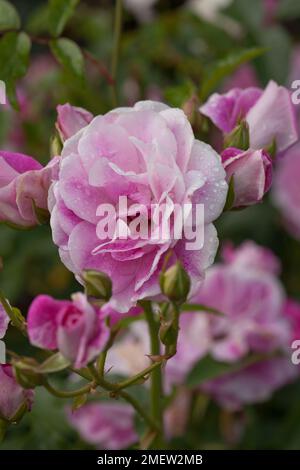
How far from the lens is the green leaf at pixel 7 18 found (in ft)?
2.93

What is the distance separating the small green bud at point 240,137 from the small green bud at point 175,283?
0.50 ft

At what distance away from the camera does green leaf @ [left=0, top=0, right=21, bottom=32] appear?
0.89 metres

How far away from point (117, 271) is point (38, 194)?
0.09 m

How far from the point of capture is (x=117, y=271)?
683mm

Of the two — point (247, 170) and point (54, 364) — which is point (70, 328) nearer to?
point (54, 364)

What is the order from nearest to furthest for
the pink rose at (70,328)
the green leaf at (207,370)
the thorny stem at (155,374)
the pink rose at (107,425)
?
the pink rose at (70,328) < the thorny stem at (155,374) < the green leaf at (207,370) < the pink rose at (107,425)

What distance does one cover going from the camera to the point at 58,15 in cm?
92

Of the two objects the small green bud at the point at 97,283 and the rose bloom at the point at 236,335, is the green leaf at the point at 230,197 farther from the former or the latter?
the rose bloom at the point at 236,335

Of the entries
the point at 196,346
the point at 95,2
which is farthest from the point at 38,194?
the point at 95,2

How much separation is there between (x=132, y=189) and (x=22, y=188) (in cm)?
9

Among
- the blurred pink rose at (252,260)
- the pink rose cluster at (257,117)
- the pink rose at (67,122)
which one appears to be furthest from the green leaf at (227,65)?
the blurred pink rose at (252,260)

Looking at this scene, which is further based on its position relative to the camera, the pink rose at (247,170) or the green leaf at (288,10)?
the green leaf at (288,10)

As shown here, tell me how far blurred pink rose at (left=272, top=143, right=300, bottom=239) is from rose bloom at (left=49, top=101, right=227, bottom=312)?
2.81 feet

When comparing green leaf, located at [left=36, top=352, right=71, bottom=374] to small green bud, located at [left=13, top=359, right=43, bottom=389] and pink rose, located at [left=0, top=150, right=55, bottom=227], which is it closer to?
small green bud, located at [left=13, top=359, right=43, bottom=389]
